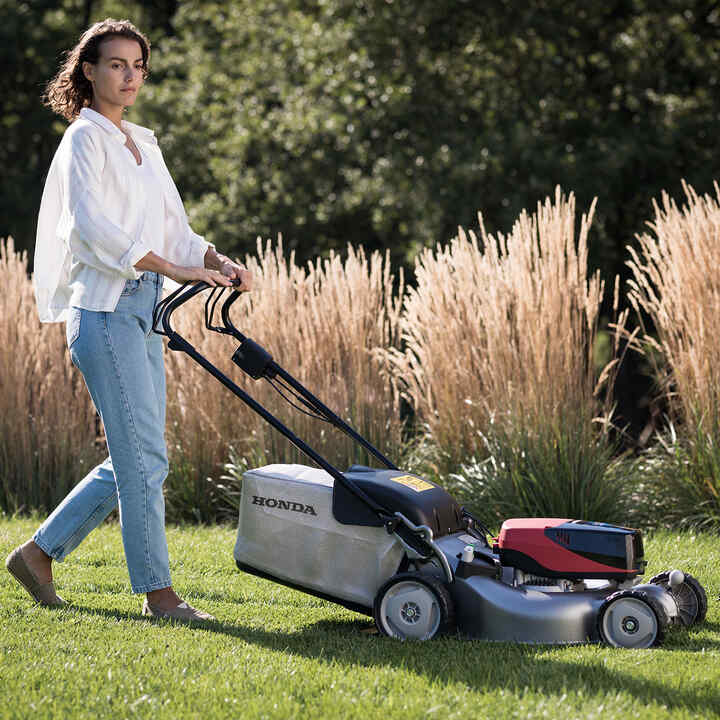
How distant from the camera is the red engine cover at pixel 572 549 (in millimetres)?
3055

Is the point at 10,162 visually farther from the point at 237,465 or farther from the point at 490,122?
the point at 237,465

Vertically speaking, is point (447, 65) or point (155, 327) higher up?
point (447, 65)

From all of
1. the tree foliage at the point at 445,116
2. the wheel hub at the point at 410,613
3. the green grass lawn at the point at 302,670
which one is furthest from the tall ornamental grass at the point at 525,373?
the tree foliage at the point at 445,116

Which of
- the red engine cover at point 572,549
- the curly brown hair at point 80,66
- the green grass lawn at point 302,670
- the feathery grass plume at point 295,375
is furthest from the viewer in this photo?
the feathery grass plume at point 295,375

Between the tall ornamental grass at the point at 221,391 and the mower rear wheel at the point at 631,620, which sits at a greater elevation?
the tall ornamental grass at the point at 221,391

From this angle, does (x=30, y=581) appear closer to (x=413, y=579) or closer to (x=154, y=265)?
(x=154, y=265)

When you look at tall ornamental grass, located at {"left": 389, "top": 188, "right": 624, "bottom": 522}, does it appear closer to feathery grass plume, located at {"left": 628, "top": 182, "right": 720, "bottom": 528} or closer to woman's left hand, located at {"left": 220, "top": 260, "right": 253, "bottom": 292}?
feathery grass plume, located at {"left": 628, "top": 182, "right": 720, "bottom": 528}

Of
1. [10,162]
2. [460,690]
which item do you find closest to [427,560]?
[460,690]

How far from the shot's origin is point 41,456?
229 inches

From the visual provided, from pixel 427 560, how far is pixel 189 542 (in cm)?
191

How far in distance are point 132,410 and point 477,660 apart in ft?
3.85

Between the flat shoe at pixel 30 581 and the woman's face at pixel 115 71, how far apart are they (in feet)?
4.56

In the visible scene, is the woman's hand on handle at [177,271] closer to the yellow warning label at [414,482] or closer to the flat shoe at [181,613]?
the yellow warning label at [414,482]

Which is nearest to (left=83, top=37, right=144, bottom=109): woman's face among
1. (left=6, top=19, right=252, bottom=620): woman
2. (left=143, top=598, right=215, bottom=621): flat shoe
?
(left=6, top=19, right=252, bottom=620): woman
